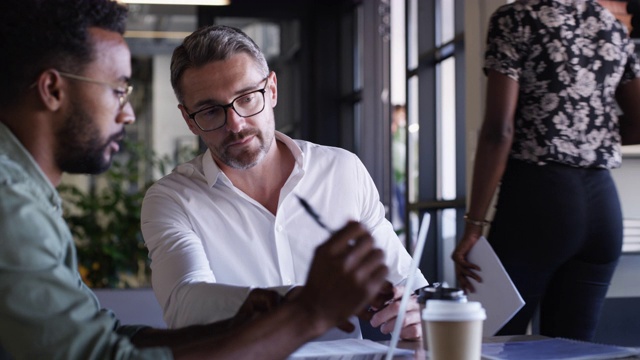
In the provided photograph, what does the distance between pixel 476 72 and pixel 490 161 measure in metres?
1.31

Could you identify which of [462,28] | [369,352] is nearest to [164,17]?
[462,28]

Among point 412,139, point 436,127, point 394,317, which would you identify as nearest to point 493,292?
point 394,317

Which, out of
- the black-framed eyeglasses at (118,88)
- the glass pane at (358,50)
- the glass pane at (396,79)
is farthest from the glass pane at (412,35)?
the black-framed eyeglasses at (118,88)

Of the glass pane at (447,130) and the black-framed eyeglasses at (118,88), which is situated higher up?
the black-framed eyeglasses at (118,88)

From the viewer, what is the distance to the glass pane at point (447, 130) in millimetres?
4199

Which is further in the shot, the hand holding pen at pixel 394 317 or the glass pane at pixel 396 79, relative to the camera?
the glass pane at pixel 396 79

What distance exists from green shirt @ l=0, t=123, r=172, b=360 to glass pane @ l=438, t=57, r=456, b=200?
3.26 metres

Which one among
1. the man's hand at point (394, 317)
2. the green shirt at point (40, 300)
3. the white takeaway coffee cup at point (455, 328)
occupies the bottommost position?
the man's hand at point (394, 317)

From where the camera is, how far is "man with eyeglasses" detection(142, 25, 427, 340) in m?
2.02

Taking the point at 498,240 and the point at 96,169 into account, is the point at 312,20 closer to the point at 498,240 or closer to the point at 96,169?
the point at 498,240

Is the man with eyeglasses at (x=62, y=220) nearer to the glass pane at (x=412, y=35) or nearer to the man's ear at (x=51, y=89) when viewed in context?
the man's ear at (x=51, y=89)

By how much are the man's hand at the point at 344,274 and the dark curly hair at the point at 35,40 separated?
0.43m

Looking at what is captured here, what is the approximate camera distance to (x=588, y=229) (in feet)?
7.22

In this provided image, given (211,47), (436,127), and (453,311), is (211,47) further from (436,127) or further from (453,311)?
(436,127)
